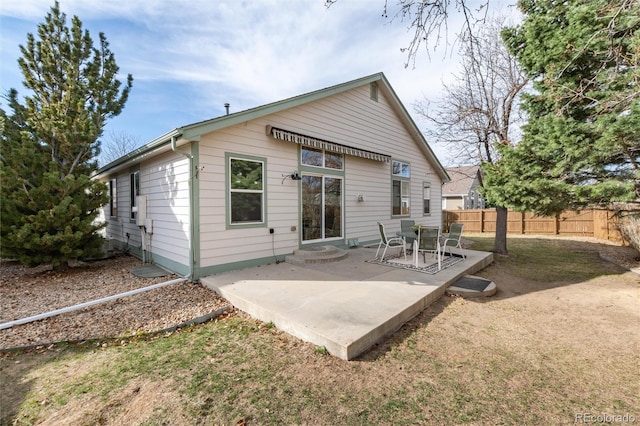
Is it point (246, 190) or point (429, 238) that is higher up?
point (246, 190)

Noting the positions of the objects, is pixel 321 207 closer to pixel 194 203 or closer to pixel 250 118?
pixel 250 118

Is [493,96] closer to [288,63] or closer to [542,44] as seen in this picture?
[542,44]

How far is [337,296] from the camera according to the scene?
4547 mm

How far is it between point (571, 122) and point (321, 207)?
6.04 meters

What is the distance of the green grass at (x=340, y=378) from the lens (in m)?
2.32

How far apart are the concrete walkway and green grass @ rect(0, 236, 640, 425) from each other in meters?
0.19

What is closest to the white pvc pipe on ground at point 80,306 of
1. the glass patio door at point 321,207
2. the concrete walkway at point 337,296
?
the concrete walkway at point 337,296

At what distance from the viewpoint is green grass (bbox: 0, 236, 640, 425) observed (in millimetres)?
2322

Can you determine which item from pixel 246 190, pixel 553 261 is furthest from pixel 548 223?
pixel 246 190

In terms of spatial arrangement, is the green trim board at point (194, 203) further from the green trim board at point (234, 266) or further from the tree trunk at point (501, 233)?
the tree trunk at point (501, 233)

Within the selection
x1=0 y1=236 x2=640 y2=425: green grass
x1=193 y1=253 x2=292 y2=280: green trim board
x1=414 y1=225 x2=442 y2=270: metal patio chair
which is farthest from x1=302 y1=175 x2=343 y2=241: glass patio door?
x1=0 y1=236 x2=640 y2=425: green grass

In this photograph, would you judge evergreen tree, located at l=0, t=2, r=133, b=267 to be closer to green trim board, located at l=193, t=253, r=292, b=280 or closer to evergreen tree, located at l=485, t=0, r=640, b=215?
green trim board, located at l=193, t=253, r=292, b=280

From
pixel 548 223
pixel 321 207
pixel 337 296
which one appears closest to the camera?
pixel 337 296

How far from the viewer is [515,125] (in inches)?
392
